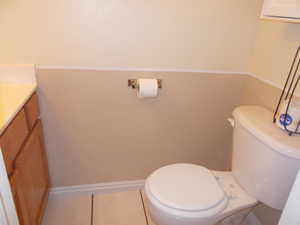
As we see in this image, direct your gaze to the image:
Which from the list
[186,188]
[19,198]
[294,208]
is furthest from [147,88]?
[294,208]

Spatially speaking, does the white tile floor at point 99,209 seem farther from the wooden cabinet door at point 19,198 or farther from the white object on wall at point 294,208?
the white object on wall at point 294,208

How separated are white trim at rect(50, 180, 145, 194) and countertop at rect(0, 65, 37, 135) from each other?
0.82 m

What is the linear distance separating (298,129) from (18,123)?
1297 mm

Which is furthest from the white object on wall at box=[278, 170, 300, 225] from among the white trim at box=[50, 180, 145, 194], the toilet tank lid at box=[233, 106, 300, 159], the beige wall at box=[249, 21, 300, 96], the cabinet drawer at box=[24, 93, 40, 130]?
the white trim at box=[50, 180, 145, 194]

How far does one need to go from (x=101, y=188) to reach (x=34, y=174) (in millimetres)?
604

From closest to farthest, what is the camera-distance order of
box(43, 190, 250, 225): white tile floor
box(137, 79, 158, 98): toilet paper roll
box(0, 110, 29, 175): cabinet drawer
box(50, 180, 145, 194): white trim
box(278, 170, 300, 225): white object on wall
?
1. box(278, 170, 300, 225): white object on wall
2. box(0, 110, 29, 175): cabinet drawer
3. box(137, 79, 158, 98): toilet paper roll
4. box(43, 190, 250, 225): white tile floor
5. box(50, 180, 145, 194): white trim

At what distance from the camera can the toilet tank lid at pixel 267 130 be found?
38.0 inches

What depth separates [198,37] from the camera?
1.43m

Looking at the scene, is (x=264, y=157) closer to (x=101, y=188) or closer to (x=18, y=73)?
(x=101, y=188)

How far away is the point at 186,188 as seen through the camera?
3.86 ft

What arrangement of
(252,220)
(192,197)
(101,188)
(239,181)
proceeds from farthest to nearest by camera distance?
1. (101,188)
2. (252,220)
3. (239,181)
4. (192,197)

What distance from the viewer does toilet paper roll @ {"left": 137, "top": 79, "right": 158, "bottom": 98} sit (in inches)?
56.1

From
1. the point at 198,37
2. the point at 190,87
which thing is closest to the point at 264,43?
the point at 198,37

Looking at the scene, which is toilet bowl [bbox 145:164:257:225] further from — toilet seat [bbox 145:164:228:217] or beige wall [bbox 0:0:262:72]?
beige wall [bbox 0:0:262:72]
